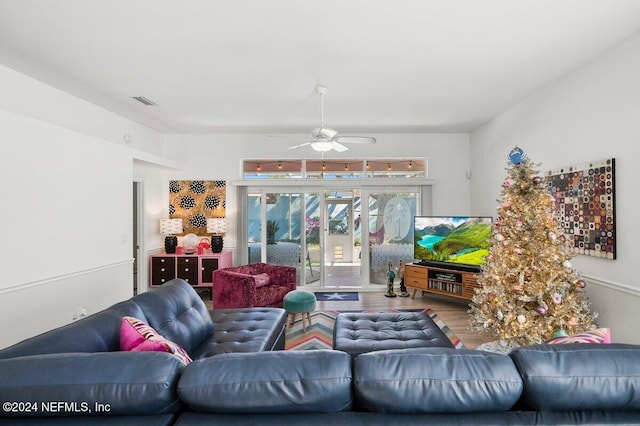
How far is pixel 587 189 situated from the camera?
3158 millimetres

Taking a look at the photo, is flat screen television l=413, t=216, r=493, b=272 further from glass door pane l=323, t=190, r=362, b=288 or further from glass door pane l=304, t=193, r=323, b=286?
glass door pane l=304, t=193, r=323, b=286

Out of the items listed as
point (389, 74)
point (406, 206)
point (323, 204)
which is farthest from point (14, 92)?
point (406, 206)

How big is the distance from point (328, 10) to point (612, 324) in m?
3.71

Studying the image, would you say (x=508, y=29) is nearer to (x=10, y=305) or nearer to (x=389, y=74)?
(x=389, y=74)

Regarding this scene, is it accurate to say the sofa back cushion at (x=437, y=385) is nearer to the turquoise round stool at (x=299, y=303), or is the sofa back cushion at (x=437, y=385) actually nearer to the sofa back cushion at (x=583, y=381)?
the sofa back cushion at (x=583, y=381)

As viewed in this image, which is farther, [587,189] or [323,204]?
[323,204]

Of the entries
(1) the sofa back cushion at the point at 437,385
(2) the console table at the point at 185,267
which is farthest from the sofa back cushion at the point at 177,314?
(2) the console table at the point at 185,267

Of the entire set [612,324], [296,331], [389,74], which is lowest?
[296,331]

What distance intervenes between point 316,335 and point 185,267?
9.45ft

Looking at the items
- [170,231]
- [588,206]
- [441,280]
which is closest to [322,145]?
[588,206]

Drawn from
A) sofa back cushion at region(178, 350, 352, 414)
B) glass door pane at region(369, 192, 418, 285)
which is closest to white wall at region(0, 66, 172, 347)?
sofa back cushion at region(178, 350, 352, 414)

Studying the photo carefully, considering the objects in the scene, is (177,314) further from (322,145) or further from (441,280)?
(441,280)

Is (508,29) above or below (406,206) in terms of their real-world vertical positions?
above

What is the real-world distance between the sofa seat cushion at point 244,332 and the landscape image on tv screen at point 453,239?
3134 millimetres
